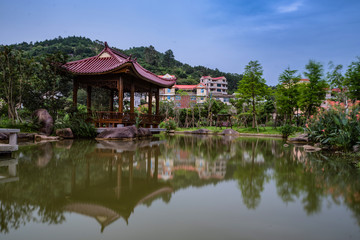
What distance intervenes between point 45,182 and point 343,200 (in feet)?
11.8

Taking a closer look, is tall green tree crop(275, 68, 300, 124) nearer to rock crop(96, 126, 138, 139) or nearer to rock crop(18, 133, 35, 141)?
rock crop(96, 126, 138, 139)

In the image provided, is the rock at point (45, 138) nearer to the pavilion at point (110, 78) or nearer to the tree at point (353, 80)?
the pavilion at point (110, 78)

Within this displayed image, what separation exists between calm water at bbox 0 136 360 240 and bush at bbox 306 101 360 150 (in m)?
3.18

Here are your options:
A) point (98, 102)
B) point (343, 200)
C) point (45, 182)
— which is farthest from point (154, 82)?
point (343, 200)

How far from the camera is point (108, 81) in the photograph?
1285 cm

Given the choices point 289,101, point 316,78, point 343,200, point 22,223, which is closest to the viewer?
point 22,223

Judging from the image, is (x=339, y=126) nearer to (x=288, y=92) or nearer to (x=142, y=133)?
(x=142, y=133)

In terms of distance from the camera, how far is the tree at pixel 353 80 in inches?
675

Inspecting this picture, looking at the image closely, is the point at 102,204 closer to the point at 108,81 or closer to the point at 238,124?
the point at 108,81

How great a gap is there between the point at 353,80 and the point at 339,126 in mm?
12985

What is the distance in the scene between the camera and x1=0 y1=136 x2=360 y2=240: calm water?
6.18 feet

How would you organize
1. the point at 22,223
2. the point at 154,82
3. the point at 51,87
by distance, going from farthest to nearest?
the point at 154,82 → the point at 51,87 → the point at 22,223

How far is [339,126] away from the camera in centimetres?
734

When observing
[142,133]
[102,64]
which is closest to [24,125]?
[102,64]
